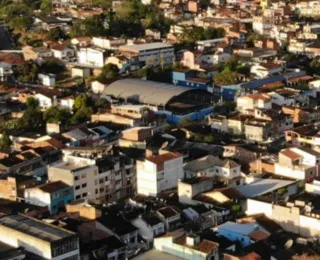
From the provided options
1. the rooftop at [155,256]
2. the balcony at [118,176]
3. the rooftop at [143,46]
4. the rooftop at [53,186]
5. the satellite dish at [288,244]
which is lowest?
the balcony at [118,176]

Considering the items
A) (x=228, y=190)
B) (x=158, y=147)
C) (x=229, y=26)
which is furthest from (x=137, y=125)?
(x=229, y=26)

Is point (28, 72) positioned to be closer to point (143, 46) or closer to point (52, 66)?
point (52, 66)

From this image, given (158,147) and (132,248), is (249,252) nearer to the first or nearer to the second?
(132,248)

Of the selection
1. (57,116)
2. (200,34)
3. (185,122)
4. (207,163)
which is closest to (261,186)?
(207,163)

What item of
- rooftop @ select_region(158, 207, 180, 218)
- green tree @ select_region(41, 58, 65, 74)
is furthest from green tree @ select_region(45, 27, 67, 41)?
rooftop @ select_region(158, 207, 180, 218)

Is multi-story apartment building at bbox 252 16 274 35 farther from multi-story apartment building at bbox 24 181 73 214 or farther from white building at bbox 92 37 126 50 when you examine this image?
multi-story apartment building at bbox 24 181 73 214

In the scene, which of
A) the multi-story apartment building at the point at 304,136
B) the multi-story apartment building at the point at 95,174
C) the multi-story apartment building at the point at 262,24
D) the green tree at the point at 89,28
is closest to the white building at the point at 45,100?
the multi-story apartment building at the point at 95,174

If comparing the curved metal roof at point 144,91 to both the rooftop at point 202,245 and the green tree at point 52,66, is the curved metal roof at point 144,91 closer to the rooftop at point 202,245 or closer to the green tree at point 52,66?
the green tree at point 52,66
